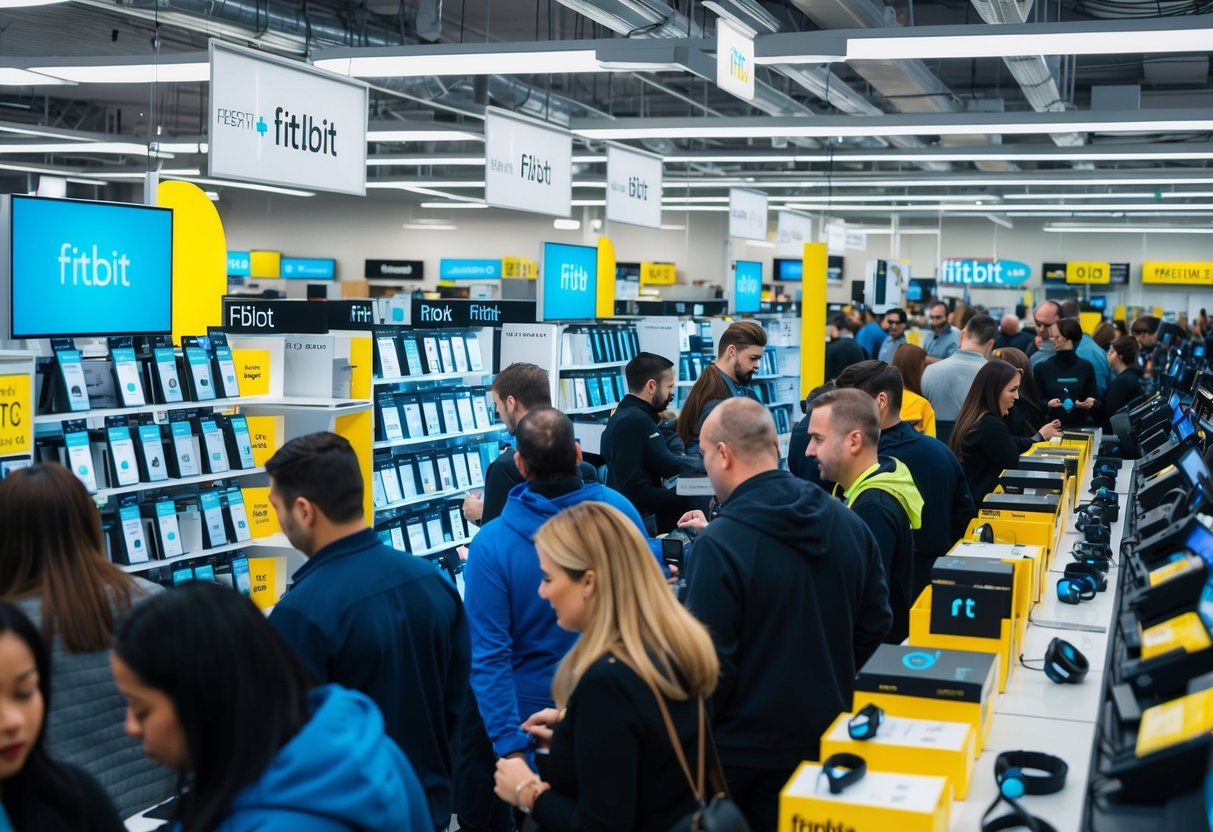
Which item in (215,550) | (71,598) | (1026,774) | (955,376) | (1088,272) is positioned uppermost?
(1088,272)

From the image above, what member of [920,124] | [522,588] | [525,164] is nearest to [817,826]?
[522,588]

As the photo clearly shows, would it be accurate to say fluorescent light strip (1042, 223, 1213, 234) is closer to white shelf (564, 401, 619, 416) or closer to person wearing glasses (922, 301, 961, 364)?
person wearing glasses (922, 301, 961, 364)

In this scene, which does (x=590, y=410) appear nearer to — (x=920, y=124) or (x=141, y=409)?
(x=920, y=124)

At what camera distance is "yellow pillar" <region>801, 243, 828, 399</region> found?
14.0 m

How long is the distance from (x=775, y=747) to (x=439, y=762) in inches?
28.0

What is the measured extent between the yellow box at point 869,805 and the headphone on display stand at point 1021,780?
0.10 meters

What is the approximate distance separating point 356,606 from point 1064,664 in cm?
Result: 186

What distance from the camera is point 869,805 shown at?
2.01 metres

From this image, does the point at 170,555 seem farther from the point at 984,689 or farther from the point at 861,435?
the point at 984,689

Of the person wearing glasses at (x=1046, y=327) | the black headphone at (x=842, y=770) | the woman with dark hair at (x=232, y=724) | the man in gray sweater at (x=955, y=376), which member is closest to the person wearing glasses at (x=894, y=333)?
the person wearing glasses at (x=1046, y=327)

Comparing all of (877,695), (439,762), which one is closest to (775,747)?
(877,695)

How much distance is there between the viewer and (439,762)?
8.51 feet

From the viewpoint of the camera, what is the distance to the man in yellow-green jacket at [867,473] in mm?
3484

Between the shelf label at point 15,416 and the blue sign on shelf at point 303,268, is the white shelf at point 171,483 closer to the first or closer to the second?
the shelf label at point 15,416
